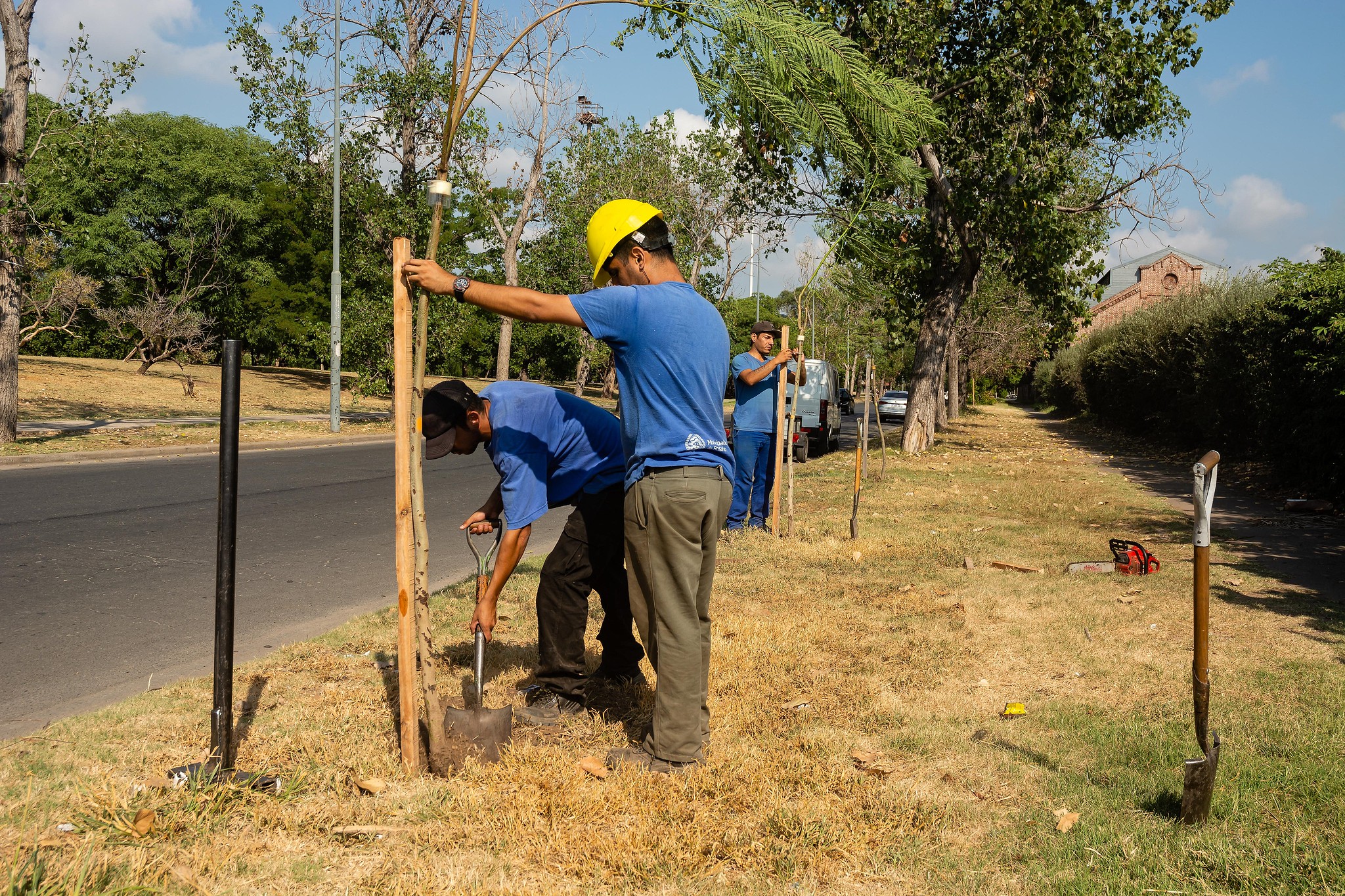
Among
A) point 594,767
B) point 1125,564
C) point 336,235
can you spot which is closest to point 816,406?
point 336,235

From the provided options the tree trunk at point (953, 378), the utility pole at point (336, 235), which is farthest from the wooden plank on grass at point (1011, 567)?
the tree trunk at point (953, 378)

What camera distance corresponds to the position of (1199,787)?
3232 mm

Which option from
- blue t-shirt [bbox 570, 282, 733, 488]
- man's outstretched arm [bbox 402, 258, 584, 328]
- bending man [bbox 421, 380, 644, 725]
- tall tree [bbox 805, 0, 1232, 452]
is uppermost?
tall tree [bbox 805, 0, 1232, 452]

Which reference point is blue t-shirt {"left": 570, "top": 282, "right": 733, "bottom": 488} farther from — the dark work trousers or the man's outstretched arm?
the dark work trousers

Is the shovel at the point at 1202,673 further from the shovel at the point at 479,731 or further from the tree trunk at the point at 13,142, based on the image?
the tree trunk at the point at 13,142

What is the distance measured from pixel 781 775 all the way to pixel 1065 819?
1.02m

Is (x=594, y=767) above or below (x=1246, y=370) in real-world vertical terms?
below

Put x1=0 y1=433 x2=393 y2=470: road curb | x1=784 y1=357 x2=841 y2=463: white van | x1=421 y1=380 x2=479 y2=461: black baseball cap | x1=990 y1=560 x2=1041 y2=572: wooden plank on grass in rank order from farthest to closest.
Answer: x1=784 y1=357 x2=841 y2=463: white van
x1=0 y1=433 x2=393 y2=470: road curb
x1=990 y1=560 x2=1041 y2=572: wooden plank on grass
x1=421 y1=380 x2=479 y2=461: black baseball cap

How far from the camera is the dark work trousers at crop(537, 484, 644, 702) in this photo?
13.8 ft

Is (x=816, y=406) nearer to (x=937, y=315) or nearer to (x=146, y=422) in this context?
(x=937, y=315)

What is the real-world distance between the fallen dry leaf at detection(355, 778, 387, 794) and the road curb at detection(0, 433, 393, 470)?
10423mm

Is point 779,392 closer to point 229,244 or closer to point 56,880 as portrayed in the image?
point 56,880

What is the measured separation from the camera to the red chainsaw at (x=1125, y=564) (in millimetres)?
7602

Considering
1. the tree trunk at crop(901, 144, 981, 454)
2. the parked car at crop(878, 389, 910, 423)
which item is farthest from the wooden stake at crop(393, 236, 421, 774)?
the parked car at crop(878, 389, 910, 423)
